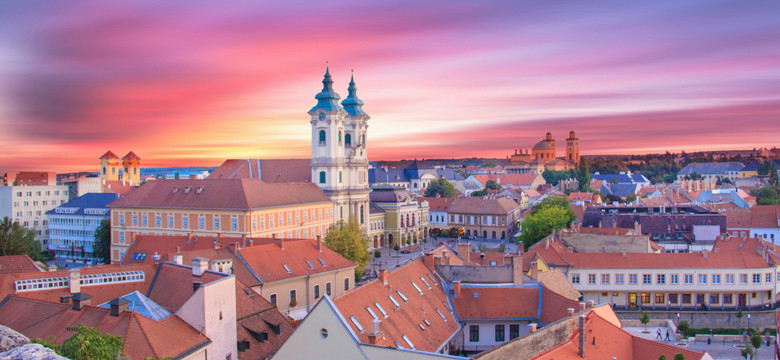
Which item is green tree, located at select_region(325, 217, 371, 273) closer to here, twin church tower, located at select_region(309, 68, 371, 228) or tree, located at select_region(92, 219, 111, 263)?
twin church tower, located at select_region(309, 68, 371, 228)

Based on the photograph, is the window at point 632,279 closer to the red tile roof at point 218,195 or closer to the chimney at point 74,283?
the red tile roof at point 218,195

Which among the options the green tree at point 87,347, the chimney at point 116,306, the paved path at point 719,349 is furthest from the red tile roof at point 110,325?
the paved path at point 719,349

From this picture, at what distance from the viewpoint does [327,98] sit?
249 ft

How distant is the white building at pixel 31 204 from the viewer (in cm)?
9638

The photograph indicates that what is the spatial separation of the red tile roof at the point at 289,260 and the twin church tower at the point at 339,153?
33.7 meters

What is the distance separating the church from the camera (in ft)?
251

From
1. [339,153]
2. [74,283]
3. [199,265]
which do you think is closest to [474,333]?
[199,265]

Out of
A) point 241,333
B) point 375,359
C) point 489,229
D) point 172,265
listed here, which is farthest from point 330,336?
point 489,229

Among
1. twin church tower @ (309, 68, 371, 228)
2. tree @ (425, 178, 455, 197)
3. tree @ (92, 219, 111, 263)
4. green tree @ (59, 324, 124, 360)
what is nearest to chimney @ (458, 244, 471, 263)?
green tree @ (59, 324, 124, 360)

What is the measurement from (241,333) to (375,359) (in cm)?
764

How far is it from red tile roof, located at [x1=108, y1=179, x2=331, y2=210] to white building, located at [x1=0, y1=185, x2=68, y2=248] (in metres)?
39.2

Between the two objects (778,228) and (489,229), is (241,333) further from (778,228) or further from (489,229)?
(489,229)

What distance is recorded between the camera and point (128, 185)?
366ft

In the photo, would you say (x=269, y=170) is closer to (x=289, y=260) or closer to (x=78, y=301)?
(x=289, y=260)
